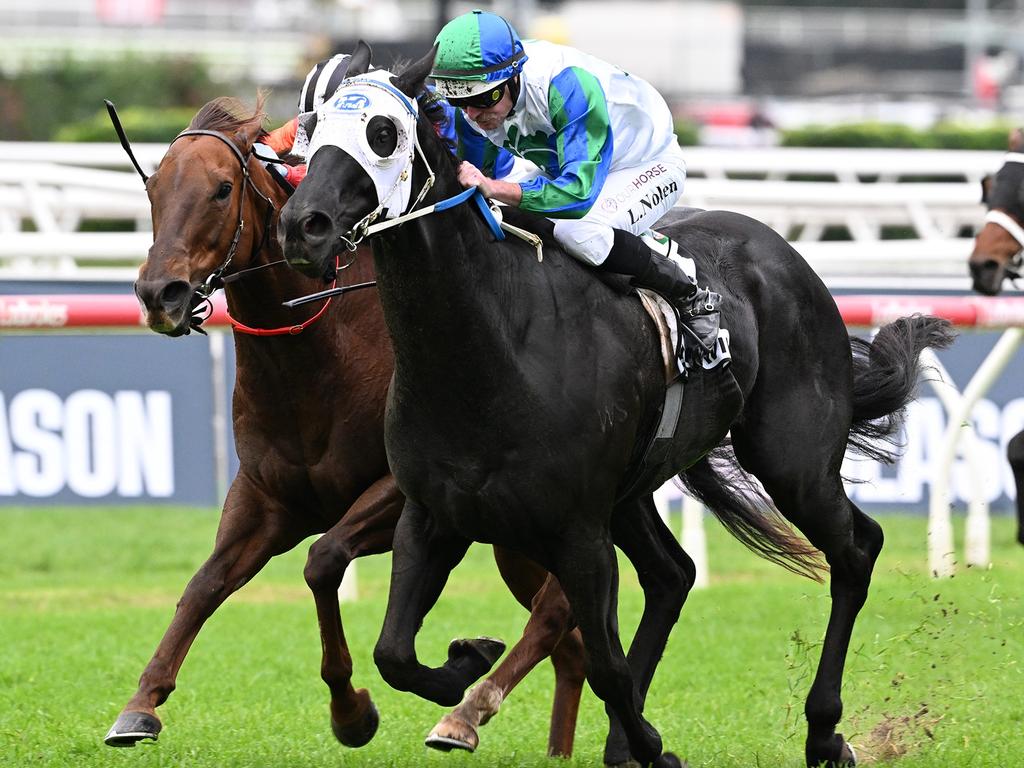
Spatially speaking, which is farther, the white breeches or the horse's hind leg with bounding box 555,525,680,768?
the white breeches

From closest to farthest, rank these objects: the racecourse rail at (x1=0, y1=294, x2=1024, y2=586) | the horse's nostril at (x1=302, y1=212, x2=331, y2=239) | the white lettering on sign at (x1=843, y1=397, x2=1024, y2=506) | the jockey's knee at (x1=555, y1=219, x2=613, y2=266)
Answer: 1. the horse's nostril at (x1=302, y1=212, x2=331, y2=239)
2. the jockey's knee at (x1=555, y1=219, x2=613, y2=266)
3. the racecourse rail at (x1=0, y1=294, x2=1024, y2=586)
4. the white lettering on sign at (x1=843, y1=397, x2=1024, y2=506)

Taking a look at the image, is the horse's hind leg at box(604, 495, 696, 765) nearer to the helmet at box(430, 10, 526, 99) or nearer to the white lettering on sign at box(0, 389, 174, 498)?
the helmet at box(430, 10, 526, 99)

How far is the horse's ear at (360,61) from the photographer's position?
141 inches

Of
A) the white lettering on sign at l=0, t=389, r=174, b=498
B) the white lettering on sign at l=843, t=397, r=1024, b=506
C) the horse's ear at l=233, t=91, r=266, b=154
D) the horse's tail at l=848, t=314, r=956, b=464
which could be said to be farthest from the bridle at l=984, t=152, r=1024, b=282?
the horse's ear at l=233, t=91, r=266, b=154

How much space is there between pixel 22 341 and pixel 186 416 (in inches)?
33.6

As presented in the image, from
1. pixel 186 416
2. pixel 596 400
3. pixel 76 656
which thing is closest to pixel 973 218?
pixel 186 416

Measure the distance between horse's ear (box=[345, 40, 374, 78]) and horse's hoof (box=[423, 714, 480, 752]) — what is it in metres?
1.57

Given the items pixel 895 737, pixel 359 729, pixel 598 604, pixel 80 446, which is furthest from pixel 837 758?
pixel 80 446

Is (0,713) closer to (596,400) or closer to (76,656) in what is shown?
(76,656)

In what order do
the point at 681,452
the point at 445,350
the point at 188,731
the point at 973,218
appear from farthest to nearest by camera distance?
1. the point at 973,218
2. the point at 188,731
3. the point at 681,452
4. the point at 445,350

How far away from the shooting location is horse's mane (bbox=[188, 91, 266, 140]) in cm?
436

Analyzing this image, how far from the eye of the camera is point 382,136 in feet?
11.2

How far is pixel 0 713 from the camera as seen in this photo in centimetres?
516

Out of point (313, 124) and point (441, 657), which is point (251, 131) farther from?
point (441, 657)
